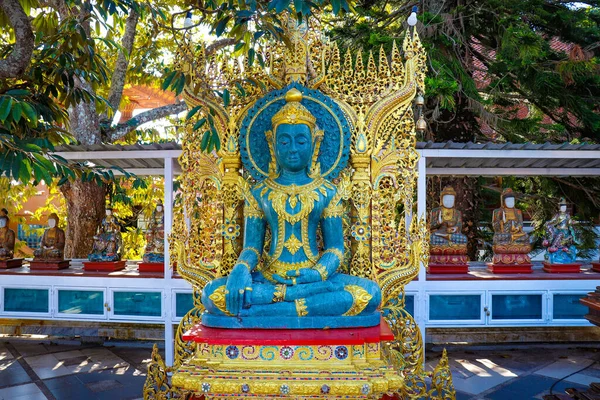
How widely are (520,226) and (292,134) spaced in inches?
173

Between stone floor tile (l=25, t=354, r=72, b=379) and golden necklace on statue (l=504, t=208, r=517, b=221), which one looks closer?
stone floor tile (l=25, t=354, r=72, b=379)

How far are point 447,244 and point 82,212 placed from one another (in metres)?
6.02

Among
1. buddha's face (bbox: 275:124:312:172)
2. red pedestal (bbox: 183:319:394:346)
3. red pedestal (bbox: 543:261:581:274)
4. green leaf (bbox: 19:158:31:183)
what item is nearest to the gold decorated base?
red pedestal (bbox: 183:319:394:346)

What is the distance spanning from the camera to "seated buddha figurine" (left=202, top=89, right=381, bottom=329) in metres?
3.54

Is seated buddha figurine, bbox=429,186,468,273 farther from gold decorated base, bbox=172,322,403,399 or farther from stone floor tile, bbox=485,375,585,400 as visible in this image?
gold decorated base, bbox=172,322,403,399

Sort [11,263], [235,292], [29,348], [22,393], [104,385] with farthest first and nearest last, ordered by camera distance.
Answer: [11,263]
[29,348]
[104,385]
[22,393]
[235,292]

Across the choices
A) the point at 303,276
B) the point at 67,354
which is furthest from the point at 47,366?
the point at 303,276

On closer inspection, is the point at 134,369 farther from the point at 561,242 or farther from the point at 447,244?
the point at 561,242

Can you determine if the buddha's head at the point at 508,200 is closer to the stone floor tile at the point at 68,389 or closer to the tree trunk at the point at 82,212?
the stone floor tile at the point at 68,389

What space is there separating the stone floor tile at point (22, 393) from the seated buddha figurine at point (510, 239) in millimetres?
5878

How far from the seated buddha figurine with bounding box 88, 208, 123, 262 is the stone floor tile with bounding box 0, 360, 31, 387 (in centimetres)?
164

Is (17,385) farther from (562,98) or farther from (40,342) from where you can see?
(562,98)

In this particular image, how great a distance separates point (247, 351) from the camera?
11.2 feet

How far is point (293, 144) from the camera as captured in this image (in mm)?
4023
